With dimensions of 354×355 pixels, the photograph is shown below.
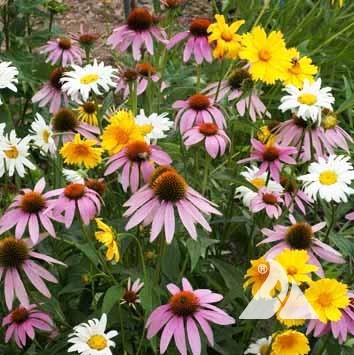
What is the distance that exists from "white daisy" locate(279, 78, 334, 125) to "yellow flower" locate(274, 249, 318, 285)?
312 mm

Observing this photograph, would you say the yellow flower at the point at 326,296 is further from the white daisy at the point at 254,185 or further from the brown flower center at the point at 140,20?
the brown flower center at the point at 140,20

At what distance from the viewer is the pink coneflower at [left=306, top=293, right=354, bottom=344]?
46.9 inches

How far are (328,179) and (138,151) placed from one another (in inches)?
13.5

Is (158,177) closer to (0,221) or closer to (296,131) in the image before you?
(0,221)

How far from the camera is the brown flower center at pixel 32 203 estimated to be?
4.26 feet

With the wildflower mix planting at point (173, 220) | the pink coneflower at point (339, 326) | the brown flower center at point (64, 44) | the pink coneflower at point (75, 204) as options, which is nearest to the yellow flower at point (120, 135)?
the wildflower mix planting at point (173, 220)

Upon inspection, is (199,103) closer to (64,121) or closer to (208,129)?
(208,129)

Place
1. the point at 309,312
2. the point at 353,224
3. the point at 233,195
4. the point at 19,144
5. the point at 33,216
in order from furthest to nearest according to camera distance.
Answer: the point at 353,224, the point at 233,195, the point at 19,144, the point at 33,216, the point at 309,312

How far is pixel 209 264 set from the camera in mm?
1560

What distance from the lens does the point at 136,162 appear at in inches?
51.9

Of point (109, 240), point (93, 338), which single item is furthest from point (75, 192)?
point (93, 338)

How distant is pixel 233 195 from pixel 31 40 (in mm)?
958

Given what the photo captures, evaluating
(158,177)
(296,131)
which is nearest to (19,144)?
(158,177)

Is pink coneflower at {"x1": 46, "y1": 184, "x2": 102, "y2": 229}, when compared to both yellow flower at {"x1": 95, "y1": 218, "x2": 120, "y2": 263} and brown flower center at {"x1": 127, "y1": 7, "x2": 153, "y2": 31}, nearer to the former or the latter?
yellow flower at {"x1": 95, "y1": 218, "x2": 120, "y2": 263}
